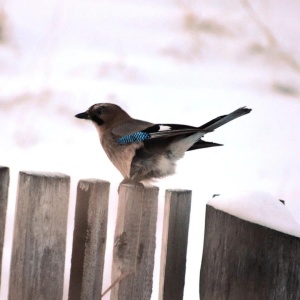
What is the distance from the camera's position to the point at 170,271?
2240mm

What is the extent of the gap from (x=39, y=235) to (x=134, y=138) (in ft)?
3.04

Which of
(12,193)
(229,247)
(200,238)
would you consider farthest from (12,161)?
(229,247)

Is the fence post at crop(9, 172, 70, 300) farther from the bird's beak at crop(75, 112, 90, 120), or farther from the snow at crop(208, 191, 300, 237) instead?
the bird's beak at crop(75, 112, 90, 120)

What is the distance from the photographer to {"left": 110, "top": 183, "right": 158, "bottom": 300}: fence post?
214 cm

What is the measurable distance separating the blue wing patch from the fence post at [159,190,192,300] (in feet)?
1.85

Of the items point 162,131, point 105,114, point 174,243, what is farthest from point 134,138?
point 174,243

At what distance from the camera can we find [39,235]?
204 cm

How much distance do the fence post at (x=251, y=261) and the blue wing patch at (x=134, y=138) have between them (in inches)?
27.9

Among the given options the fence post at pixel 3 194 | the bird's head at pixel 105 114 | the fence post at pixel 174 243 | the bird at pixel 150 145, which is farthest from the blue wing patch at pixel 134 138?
the fence post at pixel 3 194

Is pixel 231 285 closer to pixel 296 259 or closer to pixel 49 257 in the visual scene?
pixel 296 259

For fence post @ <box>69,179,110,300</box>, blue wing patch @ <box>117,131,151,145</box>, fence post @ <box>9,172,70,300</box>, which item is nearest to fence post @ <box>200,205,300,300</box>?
fence post @ <box>69,179,110,300</box>

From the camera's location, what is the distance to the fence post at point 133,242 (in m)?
2.14

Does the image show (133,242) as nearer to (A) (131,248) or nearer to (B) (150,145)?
(A) (131,248)

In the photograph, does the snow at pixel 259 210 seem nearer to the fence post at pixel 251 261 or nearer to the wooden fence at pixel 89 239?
the fence post at pixel 251 261
